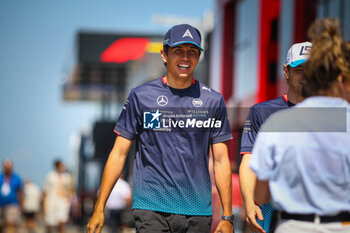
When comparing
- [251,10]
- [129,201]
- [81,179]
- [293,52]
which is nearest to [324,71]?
[293,52]

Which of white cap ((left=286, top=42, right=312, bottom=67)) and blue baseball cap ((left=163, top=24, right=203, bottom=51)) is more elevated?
blue baseball cap ((left=163, top=24, right=203, bottom=51))

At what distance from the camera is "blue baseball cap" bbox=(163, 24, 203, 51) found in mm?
5320

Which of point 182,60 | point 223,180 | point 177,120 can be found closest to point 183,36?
point 182,60

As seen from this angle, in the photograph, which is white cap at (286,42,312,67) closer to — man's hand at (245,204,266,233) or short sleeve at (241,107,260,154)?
short sleeve at (241,107,260,154)

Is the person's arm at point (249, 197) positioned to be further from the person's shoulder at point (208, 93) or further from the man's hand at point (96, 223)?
the man's hand at point (96, 223)

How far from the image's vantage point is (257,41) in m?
22.9

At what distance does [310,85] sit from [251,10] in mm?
20873

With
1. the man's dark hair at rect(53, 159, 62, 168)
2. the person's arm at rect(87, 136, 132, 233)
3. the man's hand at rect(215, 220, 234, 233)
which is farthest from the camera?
the man's dark hair at rect(53, 159, 62, 168)

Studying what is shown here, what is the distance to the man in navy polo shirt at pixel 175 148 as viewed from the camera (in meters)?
5.18

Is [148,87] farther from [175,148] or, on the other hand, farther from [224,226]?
[224,226]

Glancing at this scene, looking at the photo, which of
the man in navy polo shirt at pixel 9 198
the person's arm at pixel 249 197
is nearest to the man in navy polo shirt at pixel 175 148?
the person's arm at pixel 249 197

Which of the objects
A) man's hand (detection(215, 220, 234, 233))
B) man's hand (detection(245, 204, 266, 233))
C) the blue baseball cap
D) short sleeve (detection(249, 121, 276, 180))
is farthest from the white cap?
short sleeve (detection(249, 121, 276, 180))

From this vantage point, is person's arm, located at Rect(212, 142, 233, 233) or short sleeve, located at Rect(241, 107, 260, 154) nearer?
person's arm, located at Rect(212, 142, 233, 233)

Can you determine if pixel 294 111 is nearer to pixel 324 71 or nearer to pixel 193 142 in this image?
pixel 324 71
